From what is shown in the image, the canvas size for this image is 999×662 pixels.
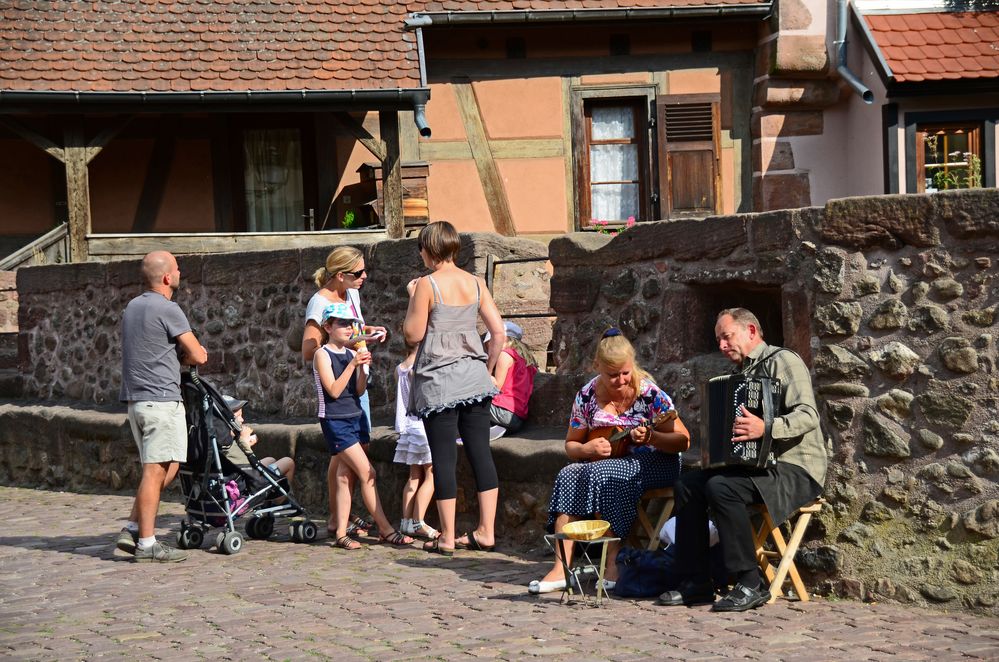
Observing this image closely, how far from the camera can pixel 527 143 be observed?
1502 centimetres

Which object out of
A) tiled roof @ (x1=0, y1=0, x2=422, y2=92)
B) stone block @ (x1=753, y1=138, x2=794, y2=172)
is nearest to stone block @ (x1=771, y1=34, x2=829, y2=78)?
stone block @ (x1=753, y1=138, x2=794, y2=172)

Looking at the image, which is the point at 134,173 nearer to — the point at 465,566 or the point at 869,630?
the point at 465,566

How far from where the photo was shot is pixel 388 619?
563 centimetres

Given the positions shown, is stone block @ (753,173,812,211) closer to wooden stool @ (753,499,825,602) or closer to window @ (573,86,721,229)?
window @ (573,86,721,229)

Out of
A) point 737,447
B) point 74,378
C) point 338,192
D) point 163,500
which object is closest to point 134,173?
point 338,192

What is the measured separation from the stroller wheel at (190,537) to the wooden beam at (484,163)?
777 cm

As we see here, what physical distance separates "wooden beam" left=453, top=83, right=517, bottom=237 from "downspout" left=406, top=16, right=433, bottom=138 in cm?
47

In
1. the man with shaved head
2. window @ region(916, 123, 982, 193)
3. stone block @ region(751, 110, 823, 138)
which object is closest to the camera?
the man with shaved head

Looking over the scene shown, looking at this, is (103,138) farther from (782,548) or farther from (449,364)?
(782,548)

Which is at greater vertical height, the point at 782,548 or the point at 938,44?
the point at 938,44

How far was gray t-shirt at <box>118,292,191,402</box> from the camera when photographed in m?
7.32

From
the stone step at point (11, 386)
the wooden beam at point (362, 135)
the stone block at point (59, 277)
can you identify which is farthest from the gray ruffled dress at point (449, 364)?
the wooden beam at point (362, 135)

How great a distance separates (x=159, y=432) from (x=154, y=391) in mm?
222

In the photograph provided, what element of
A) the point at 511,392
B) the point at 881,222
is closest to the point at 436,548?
the point at 511,392
